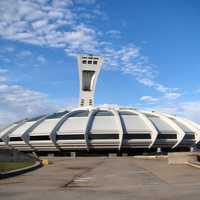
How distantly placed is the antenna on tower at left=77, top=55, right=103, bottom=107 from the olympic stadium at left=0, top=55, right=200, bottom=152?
2052 centimetres

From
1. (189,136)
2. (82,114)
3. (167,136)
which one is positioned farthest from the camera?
(82,114)

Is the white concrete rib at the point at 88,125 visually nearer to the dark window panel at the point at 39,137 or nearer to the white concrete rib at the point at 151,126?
the dark window panel at the point at 39,137

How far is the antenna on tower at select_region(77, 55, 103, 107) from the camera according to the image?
115 metres

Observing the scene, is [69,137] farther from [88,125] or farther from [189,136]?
[189,136]

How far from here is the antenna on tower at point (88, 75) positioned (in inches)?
4537

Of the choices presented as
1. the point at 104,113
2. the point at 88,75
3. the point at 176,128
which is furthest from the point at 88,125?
the point at 88,75

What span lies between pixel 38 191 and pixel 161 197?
4734 mm

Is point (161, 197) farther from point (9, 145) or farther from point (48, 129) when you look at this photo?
point (9, 145)

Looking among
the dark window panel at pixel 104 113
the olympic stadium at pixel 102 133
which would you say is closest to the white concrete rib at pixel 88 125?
the olympic stadium at pixel 102 133

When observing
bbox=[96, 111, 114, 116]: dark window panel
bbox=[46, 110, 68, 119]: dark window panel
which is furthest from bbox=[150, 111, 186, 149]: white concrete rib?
bbox=[46, 110, 68, 119]: dark window panel

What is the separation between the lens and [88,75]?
116 metres

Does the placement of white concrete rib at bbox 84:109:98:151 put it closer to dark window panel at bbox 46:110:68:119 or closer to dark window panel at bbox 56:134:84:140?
dark window panel at bbox 56:134:84:140

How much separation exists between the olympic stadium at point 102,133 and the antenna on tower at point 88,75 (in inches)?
808

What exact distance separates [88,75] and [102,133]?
33.3 metres
